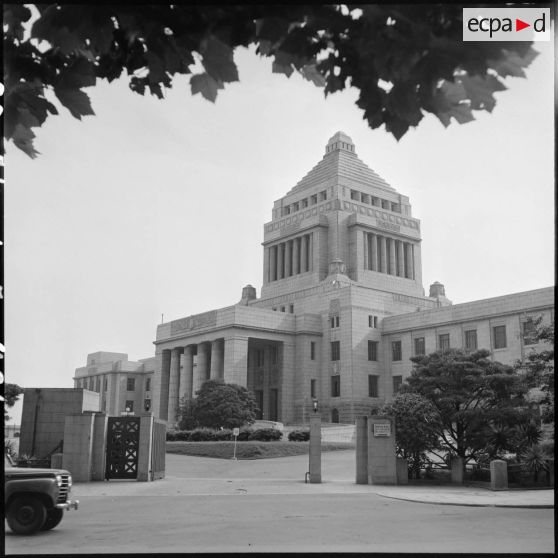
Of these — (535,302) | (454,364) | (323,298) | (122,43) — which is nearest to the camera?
(122,43)

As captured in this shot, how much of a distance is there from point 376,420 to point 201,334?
49.8m

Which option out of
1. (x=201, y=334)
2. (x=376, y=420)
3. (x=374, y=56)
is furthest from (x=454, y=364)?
(x=201, y=334)

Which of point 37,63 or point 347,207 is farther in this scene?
point 347,207

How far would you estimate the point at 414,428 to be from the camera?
25844 millimetres

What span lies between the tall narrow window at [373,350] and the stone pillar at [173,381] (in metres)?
22.4

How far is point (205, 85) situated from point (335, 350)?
66.5 m

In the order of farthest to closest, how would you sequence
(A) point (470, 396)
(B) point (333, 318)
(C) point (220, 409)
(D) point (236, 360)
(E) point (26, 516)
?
(B) point (333, 318) → (D) point (236, 360) → (C) point (220, 409) → (A) point (470, 396) → (E) point (26, 516)

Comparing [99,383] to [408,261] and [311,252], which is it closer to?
[311,252]

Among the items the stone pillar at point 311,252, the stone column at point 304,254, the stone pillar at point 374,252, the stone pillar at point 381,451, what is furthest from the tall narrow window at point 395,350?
the stone pillar at point 381,451

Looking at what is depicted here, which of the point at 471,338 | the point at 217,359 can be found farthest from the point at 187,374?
the point at 471,338

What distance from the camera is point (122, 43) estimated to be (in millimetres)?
A: 4703

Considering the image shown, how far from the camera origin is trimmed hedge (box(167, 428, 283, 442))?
4747cm

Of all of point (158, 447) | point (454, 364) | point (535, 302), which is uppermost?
point (535, 302)

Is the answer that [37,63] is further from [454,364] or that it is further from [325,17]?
[454,364]
